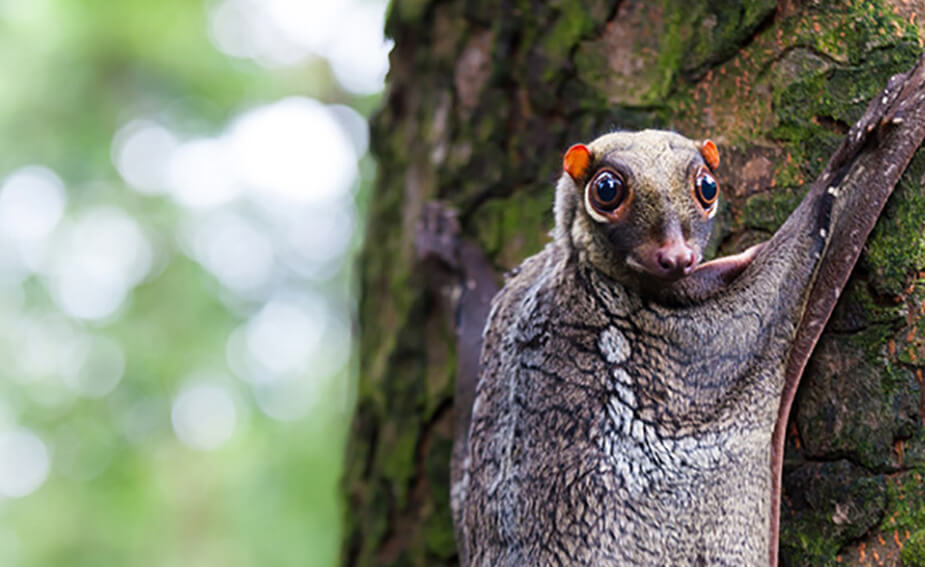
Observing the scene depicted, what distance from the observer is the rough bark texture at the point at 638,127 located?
2.43m

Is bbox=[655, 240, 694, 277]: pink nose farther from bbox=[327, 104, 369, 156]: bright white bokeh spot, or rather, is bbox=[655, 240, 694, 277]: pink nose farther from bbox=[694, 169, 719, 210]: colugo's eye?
bbox=[327, 104, 369, 156]: bright white bokeh spot

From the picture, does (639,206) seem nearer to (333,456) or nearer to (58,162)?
(333,456)

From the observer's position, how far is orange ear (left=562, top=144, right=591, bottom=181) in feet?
8.41

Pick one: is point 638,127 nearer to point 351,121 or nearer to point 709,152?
point 709,152

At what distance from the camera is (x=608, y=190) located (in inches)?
96.6

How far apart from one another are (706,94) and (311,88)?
23.3 feet

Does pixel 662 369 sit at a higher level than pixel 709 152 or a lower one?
lower

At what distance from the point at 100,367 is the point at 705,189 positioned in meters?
7.20

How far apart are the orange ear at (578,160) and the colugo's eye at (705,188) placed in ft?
1.10

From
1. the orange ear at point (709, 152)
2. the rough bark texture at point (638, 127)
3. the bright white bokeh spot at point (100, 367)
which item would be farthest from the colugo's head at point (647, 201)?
the bright white bokeh spot at point (100, 367)

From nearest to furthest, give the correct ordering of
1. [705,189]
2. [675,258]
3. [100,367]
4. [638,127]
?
[675,258] < [705,189] < [638,127] < [100,367]

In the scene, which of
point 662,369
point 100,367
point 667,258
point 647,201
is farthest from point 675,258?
Result: point 100,367

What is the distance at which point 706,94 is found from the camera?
308 centimetres

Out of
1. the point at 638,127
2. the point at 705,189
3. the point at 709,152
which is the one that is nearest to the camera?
the point at 705,189
